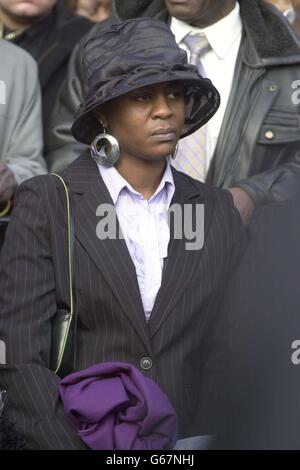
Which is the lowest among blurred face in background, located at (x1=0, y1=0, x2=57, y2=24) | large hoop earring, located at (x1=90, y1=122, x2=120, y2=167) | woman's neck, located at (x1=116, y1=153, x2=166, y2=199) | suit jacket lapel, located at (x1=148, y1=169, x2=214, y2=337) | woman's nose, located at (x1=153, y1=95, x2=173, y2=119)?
suit jacket lapel, located at (x1=148, y1=169, x2=214, y2=337)

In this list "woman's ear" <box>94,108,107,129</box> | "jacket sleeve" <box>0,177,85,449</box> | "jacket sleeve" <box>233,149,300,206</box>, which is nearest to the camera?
"jacket sleeve" <box>0,177,85,449</box>

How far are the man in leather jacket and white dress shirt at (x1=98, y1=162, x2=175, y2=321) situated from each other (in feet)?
2.55

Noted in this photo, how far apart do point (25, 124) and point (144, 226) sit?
1.22m

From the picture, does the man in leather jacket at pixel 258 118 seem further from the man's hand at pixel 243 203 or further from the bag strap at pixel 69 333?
the bag strap at pixel 69 333

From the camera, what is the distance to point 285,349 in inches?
157

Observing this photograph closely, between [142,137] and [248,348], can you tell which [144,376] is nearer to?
[248,348]

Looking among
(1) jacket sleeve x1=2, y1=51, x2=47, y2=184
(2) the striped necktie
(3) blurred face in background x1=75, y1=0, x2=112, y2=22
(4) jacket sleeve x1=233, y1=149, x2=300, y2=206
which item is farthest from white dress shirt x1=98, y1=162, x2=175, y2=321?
(3) blurred face in background x1=75, y1=0, x2=112, y2=22

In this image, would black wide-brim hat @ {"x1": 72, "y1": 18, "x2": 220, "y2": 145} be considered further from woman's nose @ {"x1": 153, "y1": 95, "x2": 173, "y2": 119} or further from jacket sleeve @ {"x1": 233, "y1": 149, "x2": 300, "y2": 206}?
jacket sleeve @ {"x1": 233, "y1": 149, "x2": 300, "y2": 206}

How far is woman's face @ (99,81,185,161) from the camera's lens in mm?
4211

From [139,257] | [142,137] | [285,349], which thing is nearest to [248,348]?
[285,349]

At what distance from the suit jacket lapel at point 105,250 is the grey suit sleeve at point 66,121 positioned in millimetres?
1021

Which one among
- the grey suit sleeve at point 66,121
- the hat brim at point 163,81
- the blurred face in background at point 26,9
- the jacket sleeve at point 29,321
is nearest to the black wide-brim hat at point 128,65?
the hat brim at point 163,81

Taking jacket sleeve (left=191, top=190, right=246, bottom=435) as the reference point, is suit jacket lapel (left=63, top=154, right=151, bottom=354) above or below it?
above

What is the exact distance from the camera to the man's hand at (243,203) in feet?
15.9
